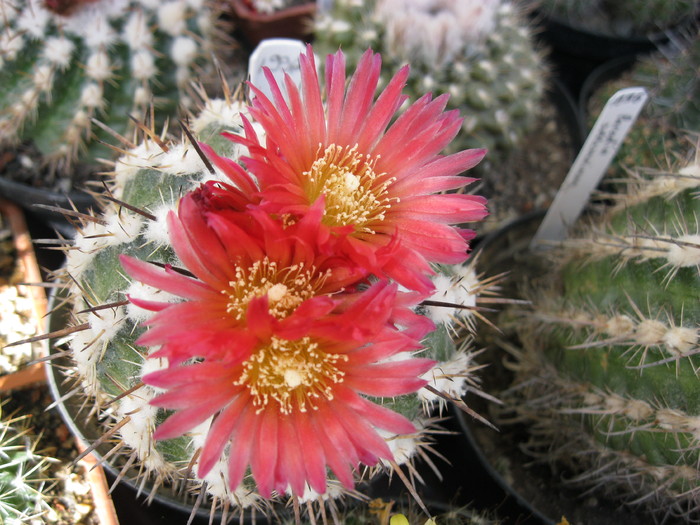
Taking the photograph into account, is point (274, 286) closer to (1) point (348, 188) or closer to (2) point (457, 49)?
(1) point (348, 188)

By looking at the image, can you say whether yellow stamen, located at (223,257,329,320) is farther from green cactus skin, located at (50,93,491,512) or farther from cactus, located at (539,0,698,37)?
cactus, located at (539,0,698,37)

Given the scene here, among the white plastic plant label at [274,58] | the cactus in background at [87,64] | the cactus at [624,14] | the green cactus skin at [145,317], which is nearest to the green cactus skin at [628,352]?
the green cactus skin at [145,317]

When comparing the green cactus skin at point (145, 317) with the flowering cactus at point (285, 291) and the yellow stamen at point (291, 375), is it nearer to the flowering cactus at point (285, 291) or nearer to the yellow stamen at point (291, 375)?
the flowering cactus at point (285, 291)

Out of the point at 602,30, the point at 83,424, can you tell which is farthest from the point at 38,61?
the point at 602,30

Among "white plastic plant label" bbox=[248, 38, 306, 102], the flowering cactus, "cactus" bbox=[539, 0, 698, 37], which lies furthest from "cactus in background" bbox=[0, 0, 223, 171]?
"cactus" bbox=[539, 0, 698, 37]

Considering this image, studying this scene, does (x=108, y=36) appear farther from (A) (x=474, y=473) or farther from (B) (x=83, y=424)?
(A) (x=474, y=473)
